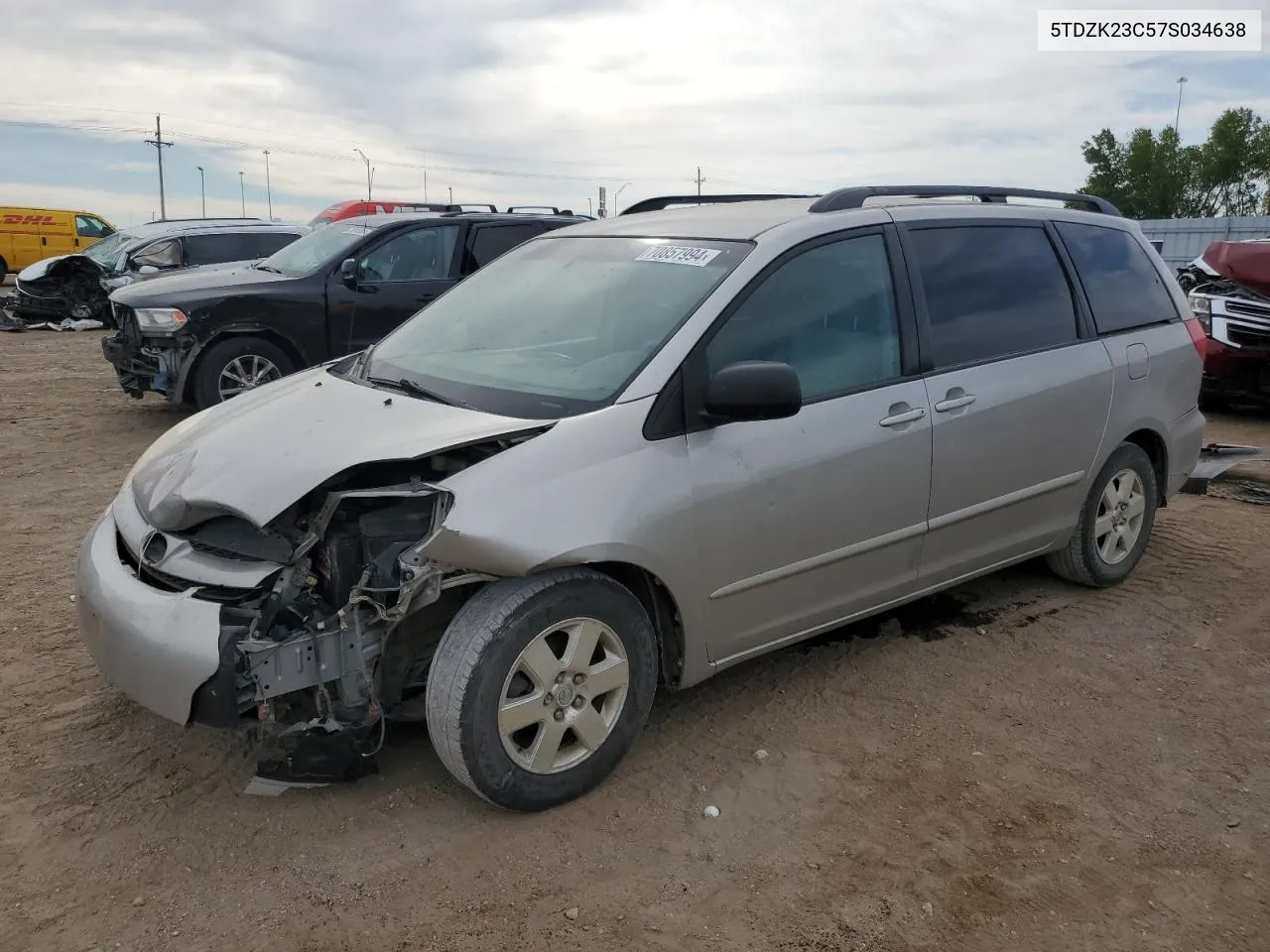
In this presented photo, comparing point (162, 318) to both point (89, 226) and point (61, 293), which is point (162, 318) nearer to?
point (61, 293)

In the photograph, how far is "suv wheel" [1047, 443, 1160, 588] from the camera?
15.4 ft

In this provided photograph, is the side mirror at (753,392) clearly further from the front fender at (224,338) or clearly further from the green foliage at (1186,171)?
the green foliage at (1186,171)

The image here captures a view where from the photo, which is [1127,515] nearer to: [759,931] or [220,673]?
[759,931]

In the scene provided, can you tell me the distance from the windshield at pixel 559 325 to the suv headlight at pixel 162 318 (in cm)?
455

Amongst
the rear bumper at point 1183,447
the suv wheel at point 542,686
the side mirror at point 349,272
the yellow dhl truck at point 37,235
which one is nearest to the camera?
the suv wheel at point 542,686

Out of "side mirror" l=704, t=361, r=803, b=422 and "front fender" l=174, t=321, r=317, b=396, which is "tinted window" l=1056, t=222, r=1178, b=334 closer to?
"side mirror" l=704, t=361, r=803, b=422

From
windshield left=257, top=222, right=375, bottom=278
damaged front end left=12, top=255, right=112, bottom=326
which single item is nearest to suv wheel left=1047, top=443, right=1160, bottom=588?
windshield left=257, top=222, right=375, bottom=278

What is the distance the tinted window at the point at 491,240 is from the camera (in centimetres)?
908

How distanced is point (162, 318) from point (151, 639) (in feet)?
19.4

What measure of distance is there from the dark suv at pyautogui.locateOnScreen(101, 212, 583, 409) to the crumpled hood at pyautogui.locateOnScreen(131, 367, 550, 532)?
4899mm

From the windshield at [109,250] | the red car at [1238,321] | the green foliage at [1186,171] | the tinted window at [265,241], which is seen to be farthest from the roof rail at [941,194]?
the green foliage at [1186,171]

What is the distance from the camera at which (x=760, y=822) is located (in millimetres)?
3033

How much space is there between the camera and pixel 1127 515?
4863 mm

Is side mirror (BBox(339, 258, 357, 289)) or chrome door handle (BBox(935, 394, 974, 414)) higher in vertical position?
side mirror (BBox(339, 258, 357, 289))
